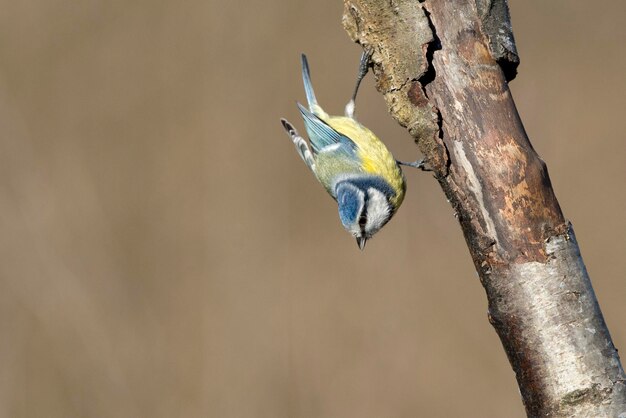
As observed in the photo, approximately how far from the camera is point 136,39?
5141 mm

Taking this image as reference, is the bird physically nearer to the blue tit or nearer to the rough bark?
the blue tit

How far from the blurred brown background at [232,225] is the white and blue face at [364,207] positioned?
→ 5.22ft

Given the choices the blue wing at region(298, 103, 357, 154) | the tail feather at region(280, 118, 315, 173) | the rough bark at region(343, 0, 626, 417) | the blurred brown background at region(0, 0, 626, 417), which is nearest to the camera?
the rough bark at region(343, 0, 626, 417)

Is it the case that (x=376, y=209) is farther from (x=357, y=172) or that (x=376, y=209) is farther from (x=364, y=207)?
(x=357, y=172)

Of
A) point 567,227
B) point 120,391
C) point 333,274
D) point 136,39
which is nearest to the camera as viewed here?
point 567,227

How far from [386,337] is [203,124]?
1822 mm

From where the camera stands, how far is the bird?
298cm

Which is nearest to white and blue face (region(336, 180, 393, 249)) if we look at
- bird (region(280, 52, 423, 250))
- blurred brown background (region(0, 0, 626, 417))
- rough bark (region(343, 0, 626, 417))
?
bird (region(280, 52, 423, 250))

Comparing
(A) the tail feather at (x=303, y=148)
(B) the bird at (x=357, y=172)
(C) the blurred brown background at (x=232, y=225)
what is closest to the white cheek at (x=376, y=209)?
(B) the bird at (x=357, y=172)

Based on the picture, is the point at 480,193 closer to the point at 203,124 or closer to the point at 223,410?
the point at 223,410

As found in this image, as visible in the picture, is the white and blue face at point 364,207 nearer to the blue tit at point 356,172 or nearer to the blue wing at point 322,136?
the blue tit at point 356,172

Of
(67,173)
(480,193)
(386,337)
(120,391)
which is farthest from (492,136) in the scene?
(67,173)

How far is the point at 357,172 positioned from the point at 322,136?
302mm

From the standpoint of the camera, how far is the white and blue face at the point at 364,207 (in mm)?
2957
